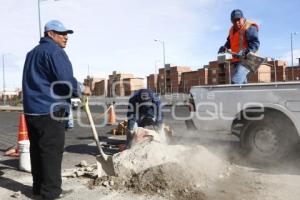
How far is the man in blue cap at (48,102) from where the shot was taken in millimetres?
5312

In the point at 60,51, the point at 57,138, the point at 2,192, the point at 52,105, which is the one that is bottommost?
the point at 2,192

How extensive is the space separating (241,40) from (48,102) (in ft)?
13.4

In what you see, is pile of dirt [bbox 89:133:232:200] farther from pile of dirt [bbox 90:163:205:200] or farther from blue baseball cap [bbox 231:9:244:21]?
blue baseball cap [bbox 231:9:244:21]

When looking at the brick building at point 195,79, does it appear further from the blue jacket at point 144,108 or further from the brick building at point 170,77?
the blue jacket at point 144,108

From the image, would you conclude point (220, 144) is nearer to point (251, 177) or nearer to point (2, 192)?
point (251, 177)

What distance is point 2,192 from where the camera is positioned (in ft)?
19.2

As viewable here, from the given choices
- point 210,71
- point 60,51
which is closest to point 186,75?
point 210,71

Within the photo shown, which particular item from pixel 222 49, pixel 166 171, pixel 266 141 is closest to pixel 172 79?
pixel 222 49

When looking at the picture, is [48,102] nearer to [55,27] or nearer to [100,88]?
[55,27]

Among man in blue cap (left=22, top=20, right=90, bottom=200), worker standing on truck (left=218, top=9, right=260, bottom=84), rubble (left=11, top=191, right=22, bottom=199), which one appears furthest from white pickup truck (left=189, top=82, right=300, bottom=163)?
rubble (left=11, top=191, right=22, bottom=199)

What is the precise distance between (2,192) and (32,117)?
1.24 metres

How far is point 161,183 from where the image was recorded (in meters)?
5.58

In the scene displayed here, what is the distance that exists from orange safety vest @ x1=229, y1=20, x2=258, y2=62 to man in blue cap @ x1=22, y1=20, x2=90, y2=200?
12.2 ft

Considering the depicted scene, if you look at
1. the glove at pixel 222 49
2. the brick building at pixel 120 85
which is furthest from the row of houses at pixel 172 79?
the glove at pixel 222 49
